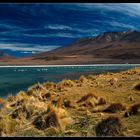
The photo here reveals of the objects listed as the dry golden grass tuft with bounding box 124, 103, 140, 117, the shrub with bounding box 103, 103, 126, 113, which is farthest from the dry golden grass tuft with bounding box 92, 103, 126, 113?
the dry golden grass tuft with bounding box 124, 103, 140, 117

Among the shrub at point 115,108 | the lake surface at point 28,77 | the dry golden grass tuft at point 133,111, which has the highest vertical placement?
the lake surface at point 28,77

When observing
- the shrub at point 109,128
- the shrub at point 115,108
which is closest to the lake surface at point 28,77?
the shrub at point 115,108

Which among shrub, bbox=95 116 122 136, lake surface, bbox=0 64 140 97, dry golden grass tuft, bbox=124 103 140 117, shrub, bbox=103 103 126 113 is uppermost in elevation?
lake surface, bbox=0 64 140 97

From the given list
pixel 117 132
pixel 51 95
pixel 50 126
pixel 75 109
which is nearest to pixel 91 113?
pixel 75 109

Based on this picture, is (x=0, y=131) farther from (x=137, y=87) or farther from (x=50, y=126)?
(x=137, y=87)

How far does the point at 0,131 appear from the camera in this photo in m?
7.40

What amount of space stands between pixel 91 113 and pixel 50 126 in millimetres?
2012

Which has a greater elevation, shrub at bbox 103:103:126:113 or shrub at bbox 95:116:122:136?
shrub at bbox 103:103:126:113

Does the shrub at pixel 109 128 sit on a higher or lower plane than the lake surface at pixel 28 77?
lower

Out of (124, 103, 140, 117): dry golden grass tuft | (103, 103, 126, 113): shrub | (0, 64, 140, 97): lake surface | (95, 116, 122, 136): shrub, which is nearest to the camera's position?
(95, 116, 122, 136): shrub

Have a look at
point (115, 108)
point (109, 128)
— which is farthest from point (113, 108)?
point (109, 128)

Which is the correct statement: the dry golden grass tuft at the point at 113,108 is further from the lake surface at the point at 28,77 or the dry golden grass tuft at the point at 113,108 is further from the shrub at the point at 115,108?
the lake surface at the point at 28,77

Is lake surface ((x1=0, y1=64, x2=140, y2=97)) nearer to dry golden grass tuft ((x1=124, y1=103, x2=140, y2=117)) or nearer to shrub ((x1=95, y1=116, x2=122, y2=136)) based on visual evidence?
dry golden grass tuft ((x1=124, y1=103, x2=140, y2=117))

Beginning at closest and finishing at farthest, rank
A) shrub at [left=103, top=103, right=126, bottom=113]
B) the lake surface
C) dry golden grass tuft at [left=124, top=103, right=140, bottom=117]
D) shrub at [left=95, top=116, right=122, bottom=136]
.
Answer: shrub at [left=95, top=116, right=122, bottom=136], dry golden grass tuft at [left=124, top=103, right=140, bottom=117], shrub at [left=103, top=103, right=126, bottom=113], the lake surface
